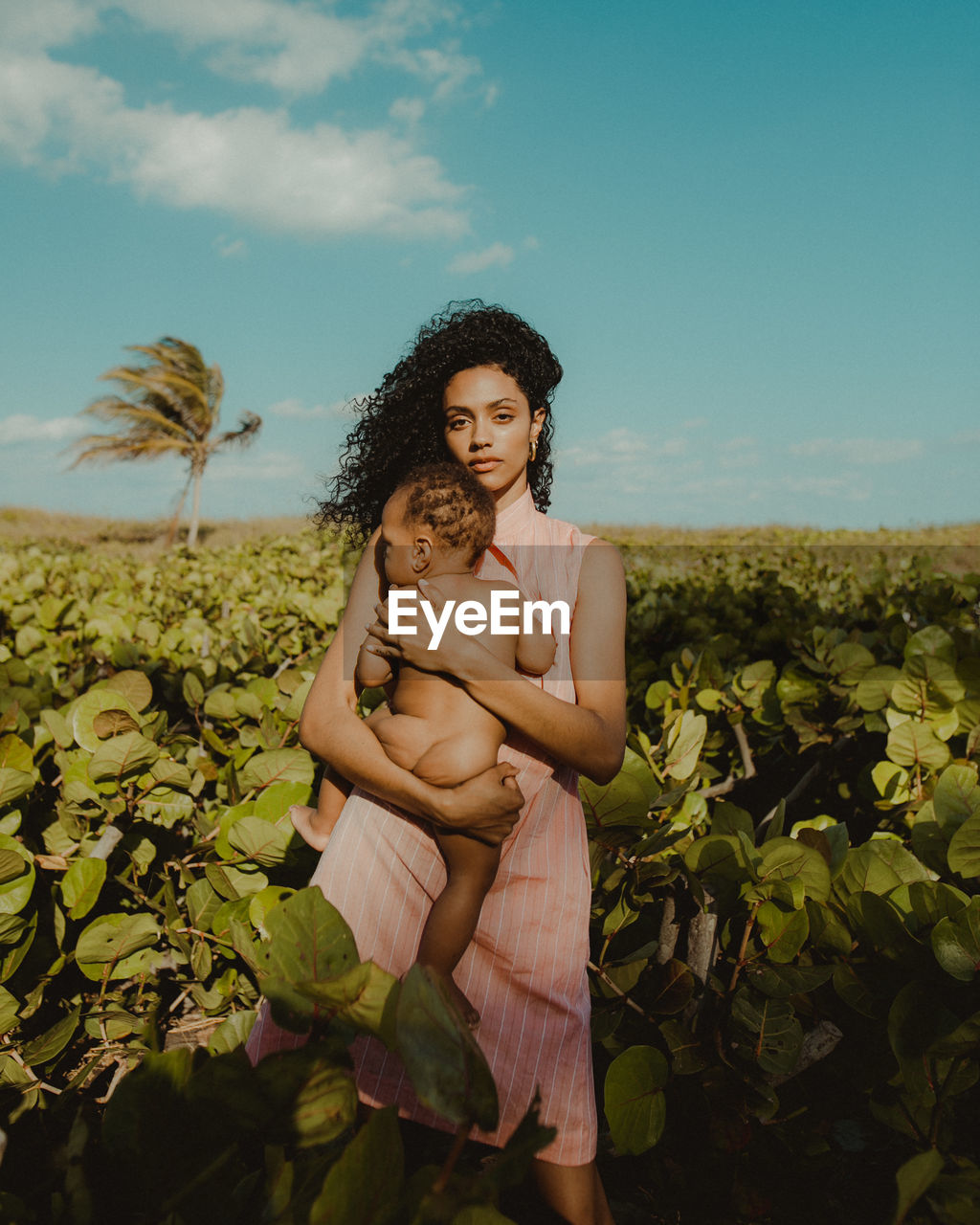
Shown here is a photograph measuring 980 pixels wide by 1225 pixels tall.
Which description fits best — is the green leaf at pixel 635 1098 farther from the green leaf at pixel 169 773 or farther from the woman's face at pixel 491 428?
the woman's face at pixel 491 428

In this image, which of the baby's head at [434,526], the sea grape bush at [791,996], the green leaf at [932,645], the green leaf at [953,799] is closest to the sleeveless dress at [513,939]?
the sea grape bush at [791,996]

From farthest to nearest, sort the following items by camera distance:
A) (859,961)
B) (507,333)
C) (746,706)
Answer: (746,706)
(507,333)
(859,961)

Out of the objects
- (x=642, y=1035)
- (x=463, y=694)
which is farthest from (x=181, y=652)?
(x=642, y=1035)

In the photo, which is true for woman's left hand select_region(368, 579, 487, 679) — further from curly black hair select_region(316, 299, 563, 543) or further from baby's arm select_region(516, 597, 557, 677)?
curly black hair select_region(316, 299, 563, 543)

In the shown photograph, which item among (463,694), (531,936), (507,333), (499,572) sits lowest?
(531,936)

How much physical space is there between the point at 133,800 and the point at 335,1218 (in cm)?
152

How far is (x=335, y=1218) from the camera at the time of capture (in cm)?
60

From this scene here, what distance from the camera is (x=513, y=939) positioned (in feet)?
5.27

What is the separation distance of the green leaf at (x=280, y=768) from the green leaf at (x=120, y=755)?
29 cm

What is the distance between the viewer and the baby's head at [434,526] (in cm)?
171

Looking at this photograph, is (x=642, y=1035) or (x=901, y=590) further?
(x=901, y=590)

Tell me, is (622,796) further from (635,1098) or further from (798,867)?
(635,1098)

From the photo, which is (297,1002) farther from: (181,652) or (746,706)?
(181,652)

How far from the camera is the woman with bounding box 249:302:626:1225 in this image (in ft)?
4.99
